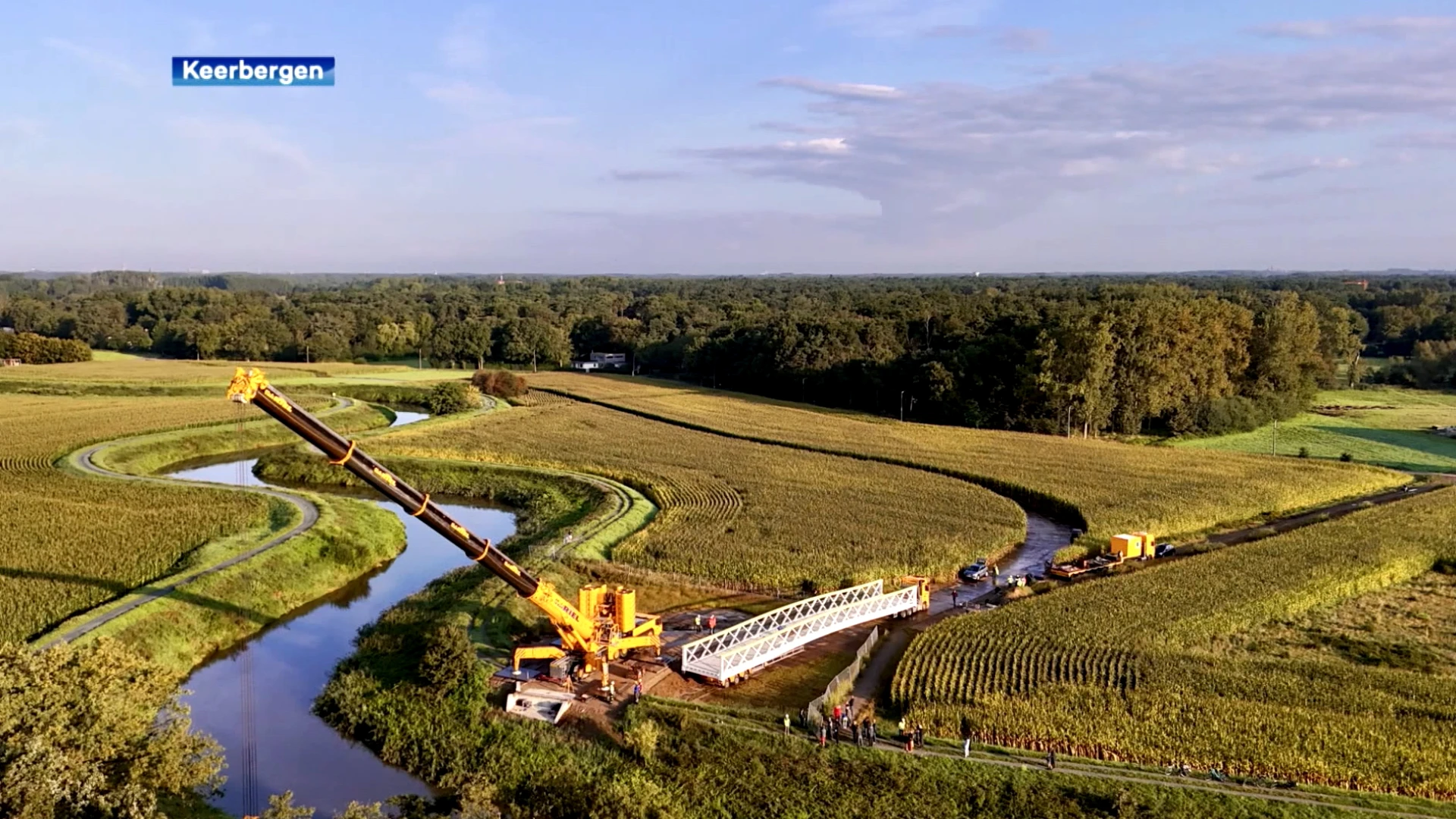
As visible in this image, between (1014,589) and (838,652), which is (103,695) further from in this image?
(1014,589)

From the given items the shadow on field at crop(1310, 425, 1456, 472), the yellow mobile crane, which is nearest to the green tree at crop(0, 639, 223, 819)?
the yellow mobile crane

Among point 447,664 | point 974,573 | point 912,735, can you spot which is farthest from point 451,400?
point 912,735

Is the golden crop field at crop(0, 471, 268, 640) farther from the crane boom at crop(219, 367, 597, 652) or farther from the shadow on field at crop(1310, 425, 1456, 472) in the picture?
the shadow on field at crop(1310, 425, 1456, 472)

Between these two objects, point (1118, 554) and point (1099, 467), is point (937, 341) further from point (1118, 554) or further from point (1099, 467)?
point (1118, 554)

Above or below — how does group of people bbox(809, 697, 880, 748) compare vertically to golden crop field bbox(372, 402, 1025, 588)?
below

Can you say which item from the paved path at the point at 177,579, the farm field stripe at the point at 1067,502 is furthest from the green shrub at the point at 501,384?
the paved path at the point at 177,579

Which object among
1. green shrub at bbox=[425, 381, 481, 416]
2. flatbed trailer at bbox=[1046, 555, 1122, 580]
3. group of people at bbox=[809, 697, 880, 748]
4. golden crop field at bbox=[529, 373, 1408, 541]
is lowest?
group of people at bbox=[809, 697, 880, 748]
